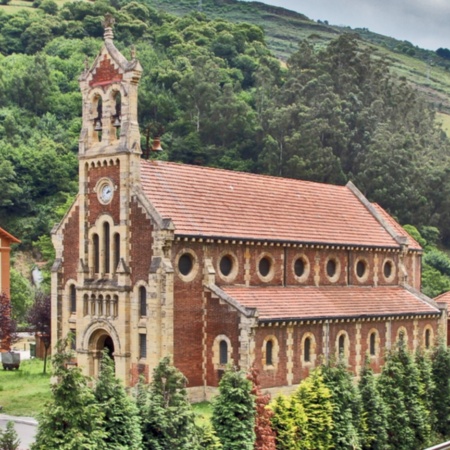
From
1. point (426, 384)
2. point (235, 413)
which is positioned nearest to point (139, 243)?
point (235, 413)

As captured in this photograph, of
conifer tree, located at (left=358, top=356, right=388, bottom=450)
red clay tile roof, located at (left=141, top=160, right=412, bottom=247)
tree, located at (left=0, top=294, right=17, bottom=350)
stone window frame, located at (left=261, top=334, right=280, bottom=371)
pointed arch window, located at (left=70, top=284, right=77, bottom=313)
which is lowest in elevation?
conifer tree, located at (left=358, top=356, right=388, bottom=450)

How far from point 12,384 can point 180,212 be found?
42.1ft

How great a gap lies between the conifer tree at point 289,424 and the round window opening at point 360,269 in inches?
758

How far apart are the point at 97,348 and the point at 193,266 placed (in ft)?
21.4

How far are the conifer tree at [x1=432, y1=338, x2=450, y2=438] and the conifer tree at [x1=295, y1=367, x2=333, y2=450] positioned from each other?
830 cm

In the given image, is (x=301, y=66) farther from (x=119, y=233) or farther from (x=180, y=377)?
(x=180, y=377)

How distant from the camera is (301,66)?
120 m

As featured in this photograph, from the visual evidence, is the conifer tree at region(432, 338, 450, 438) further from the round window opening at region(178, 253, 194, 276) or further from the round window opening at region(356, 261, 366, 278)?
the round window opening at region(178, 253, 194, 276)

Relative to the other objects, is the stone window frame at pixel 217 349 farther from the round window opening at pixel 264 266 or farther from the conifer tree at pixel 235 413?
the conifer tree at pixel 235 413

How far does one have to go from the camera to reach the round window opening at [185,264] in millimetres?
42688

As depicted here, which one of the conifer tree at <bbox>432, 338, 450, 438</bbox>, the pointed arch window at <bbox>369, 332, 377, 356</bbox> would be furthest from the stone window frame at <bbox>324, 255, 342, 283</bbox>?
the conifer tree at <bbox>432, 338, 450, 438</bbox>

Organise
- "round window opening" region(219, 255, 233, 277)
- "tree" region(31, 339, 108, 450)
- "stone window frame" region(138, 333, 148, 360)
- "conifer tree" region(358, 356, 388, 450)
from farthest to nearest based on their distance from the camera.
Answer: "round window opening" region(219, 255, 233, 277)
"stone window frame" region(138, 333, 148, 360)
"conifer tree" region(358, 356, 388, 450)
"tree" region(31, 339, 108, 450)

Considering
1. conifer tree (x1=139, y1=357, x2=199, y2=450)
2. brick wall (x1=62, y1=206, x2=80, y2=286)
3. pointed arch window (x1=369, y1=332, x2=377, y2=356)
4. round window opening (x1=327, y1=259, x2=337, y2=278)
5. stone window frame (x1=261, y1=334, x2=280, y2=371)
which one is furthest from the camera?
round window opening (x1=327, y1=259, x2=337, y2=278)

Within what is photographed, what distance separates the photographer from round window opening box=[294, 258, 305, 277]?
48.9 m
